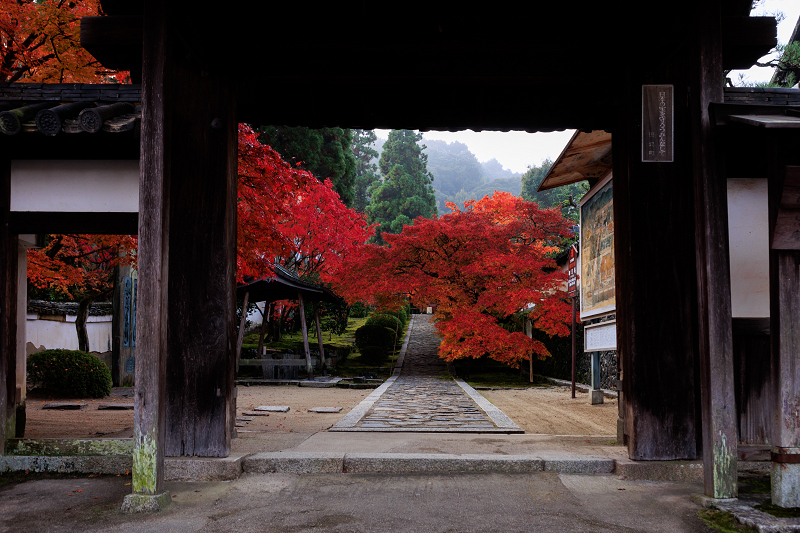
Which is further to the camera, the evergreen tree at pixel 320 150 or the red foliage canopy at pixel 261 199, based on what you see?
the evergreen tree at pixel 320 150

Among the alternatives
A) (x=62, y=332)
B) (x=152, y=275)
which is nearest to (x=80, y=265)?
(x=62, y=332)

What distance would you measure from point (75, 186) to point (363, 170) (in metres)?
47.8

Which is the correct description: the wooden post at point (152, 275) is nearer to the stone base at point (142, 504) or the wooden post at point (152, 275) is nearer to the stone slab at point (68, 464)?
the stone base at point (142, 504)

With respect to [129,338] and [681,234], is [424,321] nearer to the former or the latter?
[129,338]

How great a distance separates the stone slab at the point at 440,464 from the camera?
526cm

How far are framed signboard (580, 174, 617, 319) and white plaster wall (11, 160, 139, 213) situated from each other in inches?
214

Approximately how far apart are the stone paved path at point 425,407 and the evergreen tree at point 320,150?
1059 cm

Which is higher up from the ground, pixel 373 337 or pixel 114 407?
pixel 373 337

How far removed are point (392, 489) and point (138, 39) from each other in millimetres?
4506

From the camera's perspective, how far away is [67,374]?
1195 centimetres

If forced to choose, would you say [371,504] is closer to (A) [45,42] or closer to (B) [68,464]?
(B) [68,464]

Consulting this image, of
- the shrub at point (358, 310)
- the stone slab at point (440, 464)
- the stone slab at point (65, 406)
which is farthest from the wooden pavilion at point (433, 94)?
the shrub at point (358, 310)

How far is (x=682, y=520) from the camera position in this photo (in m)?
3.84

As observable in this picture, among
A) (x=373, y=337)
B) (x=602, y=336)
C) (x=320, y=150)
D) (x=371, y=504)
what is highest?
(x=320, y=150)
